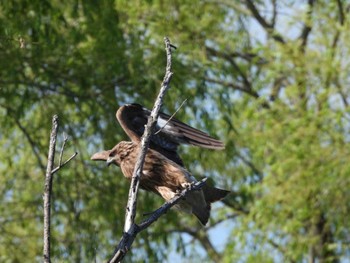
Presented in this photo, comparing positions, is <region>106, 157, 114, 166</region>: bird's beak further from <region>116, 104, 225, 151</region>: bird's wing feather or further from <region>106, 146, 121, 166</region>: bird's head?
<region>116, 104, 225, 151</region>: bird's wing feather

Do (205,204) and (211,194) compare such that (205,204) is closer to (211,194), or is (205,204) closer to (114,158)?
(211,194)

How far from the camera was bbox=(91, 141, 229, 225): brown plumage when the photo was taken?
7.50 metres

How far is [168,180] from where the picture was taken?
7508 millimetres

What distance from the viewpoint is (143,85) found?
35.9ft

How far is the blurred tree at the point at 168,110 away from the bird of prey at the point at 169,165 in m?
0.70

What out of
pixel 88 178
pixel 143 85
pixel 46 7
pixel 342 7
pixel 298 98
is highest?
pixel 342 7

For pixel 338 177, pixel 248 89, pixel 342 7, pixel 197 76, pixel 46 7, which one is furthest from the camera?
pixel 248 89

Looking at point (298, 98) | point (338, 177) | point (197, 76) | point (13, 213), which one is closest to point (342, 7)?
point (298, 98)

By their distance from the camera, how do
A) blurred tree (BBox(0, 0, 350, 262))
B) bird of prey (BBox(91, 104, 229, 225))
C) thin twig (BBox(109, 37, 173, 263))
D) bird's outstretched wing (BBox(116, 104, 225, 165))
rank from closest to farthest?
thin twig (BBox(109, 37, 173, 263))
bird of prey (BBox(91, 104, 229, 225))
bird's outstretched wing (BBox(116, 104, 225, 165))
blurred tree (BBox(0, 0, 350, 262))

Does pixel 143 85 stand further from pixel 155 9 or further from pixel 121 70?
pixel 155 9

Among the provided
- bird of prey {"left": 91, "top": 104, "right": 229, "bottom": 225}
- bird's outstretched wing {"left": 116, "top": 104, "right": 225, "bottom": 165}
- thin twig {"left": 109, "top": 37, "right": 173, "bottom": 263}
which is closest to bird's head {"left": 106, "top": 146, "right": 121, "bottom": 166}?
bird of prey {"left": 91, "top": 104, "right": 229, "bottom": 225}

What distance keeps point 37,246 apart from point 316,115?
532 centimetres

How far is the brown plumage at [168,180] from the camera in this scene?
7.50 metres

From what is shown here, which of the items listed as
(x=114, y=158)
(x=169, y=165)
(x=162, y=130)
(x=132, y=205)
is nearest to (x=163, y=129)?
(x=162, y=130)
